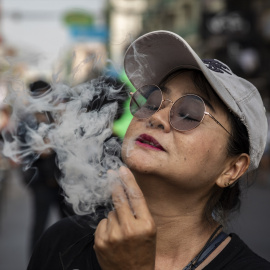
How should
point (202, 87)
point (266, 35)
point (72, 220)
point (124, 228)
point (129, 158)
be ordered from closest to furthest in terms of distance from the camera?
point (124, 228) < point (129, 158) < point (202, 87) < point (72, 220) < point (266, 35)

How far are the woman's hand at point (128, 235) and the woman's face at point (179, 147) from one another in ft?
0.57

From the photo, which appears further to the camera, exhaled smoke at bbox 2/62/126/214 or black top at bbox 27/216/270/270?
exhaled smoke at bbox 2/62/126/214

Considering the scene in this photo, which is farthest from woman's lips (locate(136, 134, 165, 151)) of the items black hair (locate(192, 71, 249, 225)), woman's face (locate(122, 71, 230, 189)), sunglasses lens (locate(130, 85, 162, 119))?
black hair (locate(192, 71, 249, 225))

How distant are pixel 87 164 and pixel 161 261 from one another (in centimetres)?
46

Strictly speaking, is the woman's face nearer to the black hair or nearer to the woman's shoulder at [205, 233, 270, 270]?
the black hair

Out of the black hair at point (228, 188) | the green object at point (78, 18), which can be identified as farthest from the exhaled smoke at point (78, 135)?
the green object at point (78, 18)

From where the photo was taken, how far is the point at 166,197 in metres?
1.83

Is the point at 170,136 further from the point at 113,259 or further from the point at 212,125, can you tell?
the point at 113,259

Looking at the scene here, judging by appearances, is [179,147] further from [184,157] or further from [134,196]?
[134,196]

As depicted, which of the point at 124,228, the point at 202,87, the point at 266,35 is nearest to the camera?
the point at 124,228

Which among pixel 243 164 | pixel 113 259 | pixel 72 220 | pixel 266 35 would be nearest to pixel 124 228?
pixel 113 259

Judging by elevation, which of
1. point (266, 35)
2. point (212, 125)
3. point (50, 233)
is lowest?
point (266, 35)

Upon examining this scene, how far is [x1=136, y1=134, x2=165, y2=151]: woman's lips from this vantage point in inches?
69.3

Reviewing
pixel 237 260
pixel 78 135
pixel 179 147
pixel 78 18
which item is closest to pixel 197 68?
pixel 179 147
